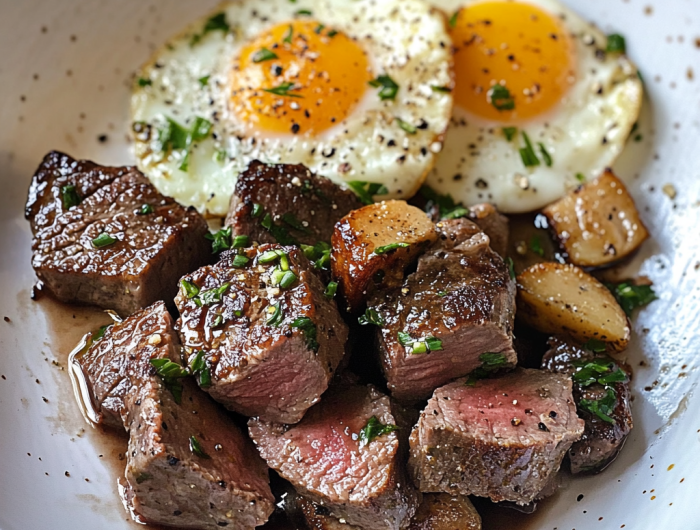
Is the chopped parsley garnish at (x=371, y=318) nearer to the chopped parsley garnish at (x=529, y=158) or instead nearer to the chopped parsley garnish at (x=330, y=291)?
the chopped parsley garnish at (x=330, y=291)

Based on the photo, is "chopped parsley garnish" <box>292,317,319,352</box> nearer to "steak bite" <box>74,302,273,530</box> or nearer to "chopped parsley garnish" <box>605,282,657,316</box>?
"steak bite" <box>74,302,273,530</box>

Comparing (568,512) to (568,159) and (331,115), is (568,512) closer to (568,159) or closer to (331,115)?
(568,159)

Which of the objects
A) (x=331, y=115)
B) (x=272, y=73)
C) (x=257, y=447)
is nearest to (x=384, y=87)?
(x=331, y=115)

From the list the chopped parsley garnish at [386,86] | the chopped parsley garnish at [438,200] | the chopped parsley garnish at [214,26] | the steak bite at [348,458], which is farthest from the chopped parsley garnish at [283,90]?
the steak bite at [348,458]

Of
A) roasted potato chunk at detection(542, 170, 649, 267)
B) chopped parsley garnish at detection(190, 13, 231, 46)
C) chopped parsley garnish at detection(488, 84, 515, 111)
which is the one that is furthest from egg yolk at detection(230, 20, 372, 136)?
roasted potato chunk at detection(542, 170, 649, 267)

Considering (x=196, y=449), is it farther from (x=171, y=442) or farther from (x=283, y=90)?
(x=283, y=90)

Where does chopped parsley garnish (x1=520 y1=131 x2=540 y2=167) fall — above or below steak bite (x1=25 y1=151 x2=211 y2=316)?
below

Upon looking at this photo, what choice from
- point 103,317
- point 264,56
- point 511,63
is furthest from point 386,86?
point 103,317
